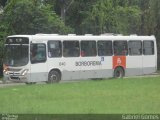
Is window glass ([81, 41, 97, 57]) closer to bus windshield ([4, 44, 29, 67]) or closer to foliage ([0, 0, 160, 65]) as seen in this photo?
bus windshield ([4, 44, 29, 67])

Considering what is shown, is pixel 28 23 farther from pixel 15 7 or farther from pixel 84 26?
pixel 84 26

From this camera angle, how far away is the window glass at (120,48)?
32.1 metres

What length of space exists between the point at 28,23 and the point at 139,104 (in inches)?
966

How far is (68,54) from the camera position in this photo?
2914 cm

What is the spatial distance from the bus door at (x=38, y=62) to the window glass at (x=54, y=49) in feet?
1.64

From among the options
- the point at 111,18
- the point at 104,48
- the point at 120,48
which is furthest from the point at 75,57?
the point at 111,18

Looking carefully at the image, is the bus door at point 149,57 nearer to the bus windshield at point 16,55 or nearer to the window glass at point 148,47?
the window glass at point 148,47

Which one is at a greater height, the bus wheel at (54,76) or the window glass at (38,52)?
the window glass at (38,52)

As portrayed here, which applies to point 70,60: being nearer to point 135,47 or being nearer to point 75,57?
point 75,57

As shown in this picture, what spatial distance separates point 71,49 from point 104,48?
279 centimetres

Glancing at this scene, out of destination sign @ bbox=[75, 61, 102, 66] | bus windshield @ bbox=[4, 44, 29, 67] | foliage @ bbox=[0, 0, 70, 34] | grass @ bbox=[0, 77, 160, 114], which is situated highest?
foliage @ bbox=[0, 0, 70, 34]

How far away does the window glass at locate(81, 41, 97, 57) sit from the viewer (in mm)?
30016

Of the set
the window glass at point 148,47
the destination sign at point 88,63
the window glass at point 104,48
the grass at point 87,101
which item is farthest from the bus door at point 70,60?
the grass at point 87,101

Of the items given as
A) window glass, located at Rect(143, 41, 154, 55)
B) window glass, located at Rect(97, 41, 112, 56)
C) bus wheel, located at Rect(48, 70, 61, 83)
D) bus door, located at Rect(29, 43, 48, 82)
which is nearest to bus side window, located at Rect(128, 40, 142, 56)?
window glass, located at Rect(143, 41, 154, 55)
